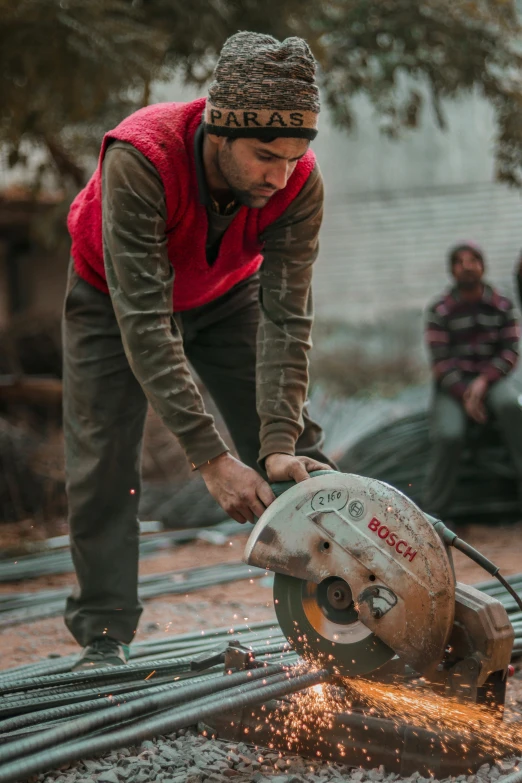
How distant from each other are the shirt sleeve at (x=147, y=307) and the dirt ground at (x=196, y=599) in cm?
149

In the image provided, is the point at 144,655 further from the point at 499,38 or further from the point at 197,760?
the point at 499,38

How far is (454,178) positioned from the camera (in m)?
13.0

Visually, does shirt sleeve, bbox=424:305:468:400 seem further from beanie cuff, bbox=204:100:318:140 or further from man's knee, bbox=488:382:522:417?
beanie cuff, bbox=204:100:318:140

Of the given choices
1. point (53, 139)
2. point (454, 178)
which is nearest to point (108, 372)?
point (53, 139)

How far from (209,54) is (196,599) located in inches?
138

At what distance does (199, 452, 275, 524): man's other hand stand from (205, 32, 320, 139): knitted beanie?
2.95ft

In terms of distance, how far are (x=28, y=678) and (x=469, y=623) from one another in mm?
1383

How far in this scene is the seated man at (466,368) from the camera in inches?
237

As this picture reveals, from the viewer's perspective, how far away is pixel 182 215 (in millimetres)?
2768

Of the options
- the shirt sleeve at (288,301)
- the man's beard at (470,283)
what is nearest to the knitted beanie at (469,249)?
the man's beard at (470,283)

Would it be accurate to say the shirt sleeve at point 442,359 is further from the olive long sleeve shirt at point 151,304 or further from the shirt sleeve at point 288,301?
the olive long sleeve shirt at point 151,304

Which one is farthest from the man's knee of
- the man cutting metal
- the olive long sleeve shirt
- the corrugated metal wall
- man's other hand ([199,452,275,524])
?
the corrugated metal wall

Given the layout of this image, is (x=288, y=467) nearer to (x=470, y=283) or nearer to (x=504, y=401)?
(x=504, y=401)

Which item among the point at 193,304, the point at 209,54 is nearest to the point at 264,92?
the point at 193,304
